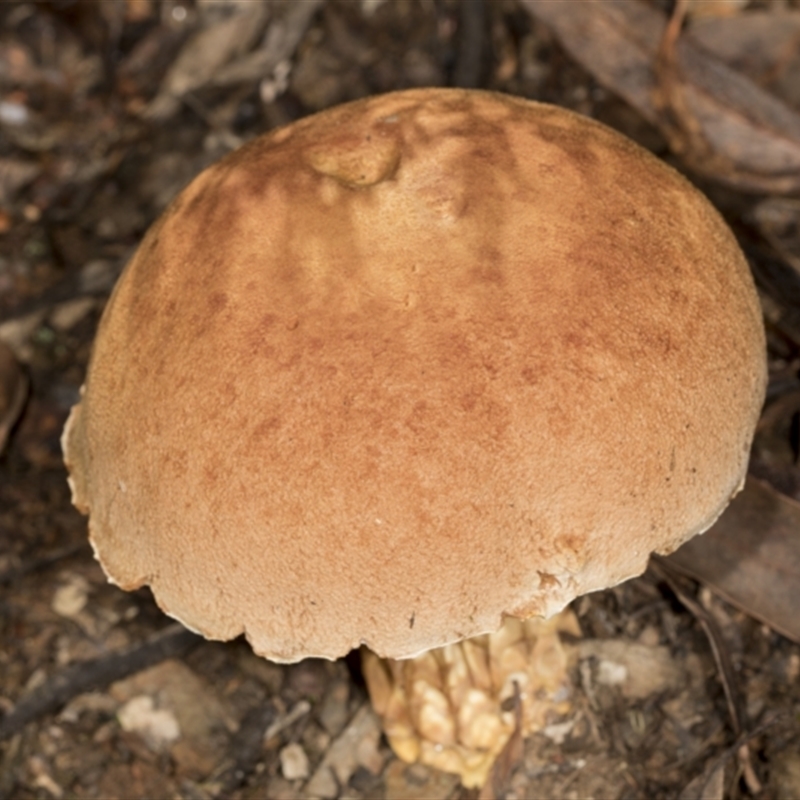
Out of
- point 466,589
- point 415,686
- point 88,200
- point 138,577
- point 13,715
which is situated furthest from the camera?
point 88,200

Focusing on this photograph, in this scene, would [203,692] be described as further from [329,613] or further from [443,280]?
[443,280]

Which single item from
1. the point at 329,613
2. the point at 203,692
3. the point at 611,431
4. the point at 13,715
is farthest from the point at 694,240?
the point at 13,715

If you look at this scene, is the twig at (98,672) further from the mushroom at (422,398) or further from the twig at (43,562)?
the mushroom at (422,398)

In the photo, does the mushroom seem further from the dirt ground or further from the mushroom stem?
the dirt ground

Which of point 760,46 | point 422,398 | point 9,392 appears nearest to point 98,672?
point 9,392

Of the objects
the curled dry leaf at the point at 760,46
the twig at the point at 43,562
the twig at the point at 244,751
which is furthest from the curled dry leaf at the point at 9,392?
the curled dry leaf at the point at 760,46

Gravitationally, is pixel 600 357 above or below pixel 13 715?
above
